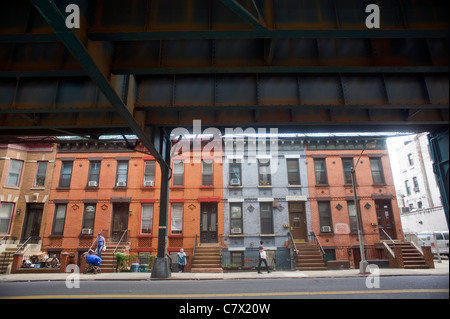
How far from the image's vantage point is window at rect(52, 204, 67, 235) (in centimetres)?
2128

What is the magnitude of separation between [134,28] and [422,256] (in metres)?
20.5

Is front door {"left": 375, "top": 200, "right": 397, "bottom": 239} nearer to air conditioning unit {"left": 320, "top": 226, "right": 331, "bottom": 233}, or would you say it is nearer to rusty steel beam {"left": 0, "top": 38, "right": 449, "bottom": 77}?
air conditioning unit {"left": 320, "top": 226, "right": 331, "bottom": 233}

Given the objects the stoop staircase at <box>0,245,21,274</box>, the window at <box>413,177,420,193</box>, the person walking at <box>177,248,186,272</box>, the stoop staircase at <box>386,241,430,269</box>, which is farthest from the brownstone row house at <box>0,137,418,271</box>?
the window at <box>413,177,420,193</box>

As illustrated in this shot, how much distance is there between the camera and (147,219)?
70.1 ft

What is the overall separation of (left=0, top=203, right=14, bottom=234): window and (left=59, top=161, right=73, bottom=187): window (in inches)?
154

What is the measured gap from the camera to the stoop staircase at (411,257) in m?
17.4

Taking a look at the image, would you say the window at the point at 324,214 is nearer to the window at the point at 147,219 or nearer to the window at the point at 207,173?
the window at the point at 207,173

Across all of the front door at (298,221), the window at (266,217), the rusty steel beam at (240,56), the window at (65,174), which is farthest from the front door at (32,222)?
the front door at (298,221)

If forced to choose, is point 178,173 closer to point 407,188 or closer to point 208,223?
point 208,223

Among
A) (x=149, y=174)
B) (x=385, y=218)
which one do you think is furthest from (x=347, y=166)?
Result: (x=149, y=174)

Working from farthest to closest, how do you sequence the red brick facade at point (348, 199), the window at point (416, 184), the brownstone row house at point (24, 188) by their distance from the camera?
the window at point (416, 184) < the brownstone row house at point (24, 188) < the red brick facade at point (348, 199)

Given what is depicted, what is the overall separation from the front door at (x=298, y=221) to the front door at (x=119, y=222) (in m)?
12.2

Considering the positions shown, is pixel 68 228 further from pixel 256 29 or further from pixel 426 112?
pixel 426 112
